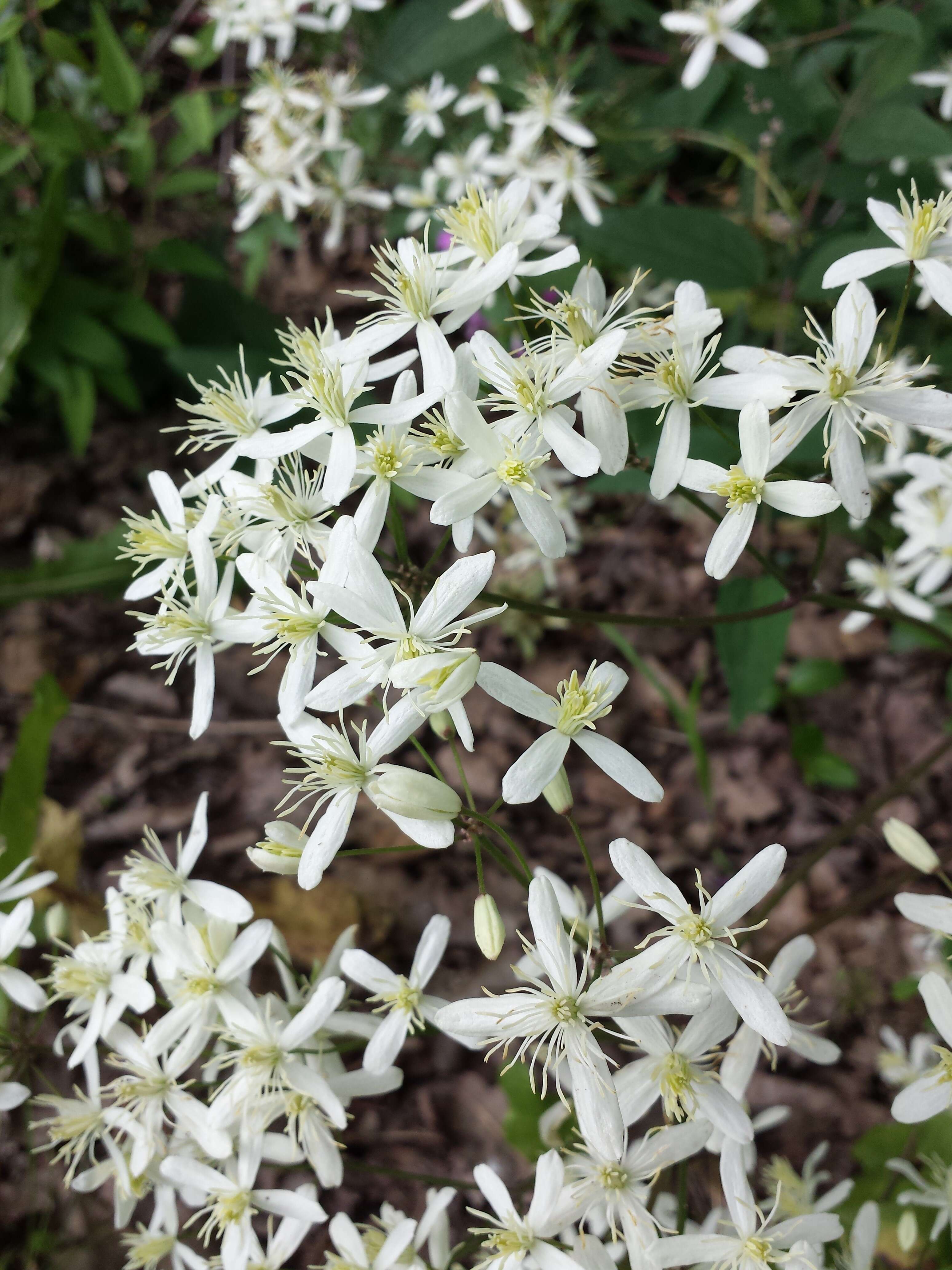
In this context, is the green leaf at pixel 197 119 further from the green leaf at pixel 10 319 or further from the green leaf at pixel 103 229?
the green leaf at pixel 10 319

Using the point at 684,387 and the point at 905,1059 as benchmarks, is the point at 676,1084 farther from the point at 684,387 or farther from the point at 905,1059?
Answer: the point at 905,1059

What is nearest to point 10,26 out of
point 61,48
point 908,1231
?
point 61,48

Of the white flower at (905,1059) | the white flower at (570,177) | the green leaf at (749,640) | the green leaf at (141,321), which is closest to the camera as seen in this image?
the green leaf at (749,640)

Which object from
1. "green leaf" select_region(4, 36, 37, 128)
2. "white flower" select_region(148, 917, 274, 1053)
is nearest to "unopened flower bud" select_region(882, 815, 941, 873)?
"white flower" select_region(148, 917, 274, 1053)

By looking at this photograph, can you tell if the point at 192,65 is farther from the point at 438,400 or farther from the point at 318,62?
the point at 438,400

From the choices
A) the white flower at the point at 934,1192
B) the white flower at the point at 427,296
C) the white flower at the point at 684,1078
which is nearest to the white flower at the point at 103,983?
the white flower at the point at 684,1078

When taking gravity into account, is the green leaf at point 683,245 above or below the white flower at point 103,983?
above
